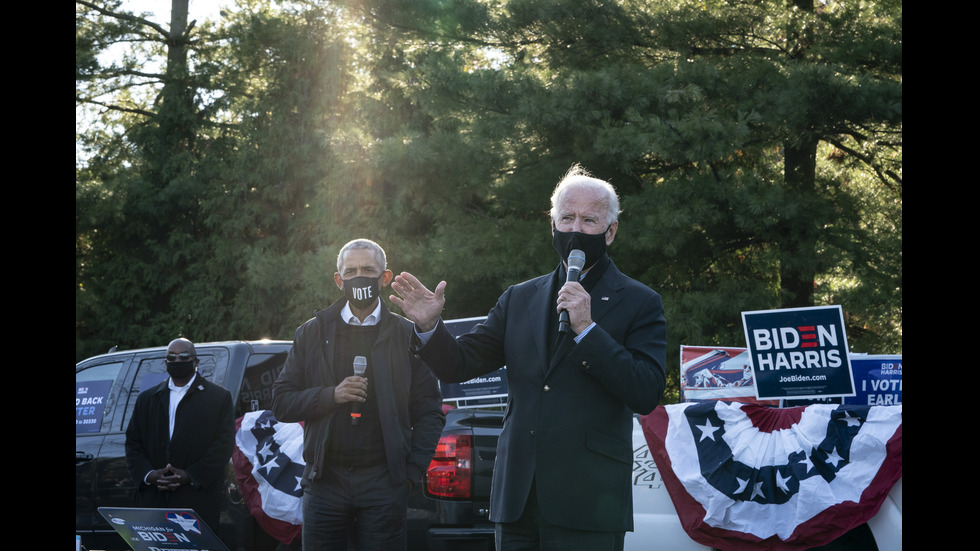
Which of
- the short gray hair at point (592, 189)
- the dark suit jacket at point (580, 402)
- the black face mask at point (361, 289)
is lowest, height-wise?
the dark suit jacket at point (580, 402)

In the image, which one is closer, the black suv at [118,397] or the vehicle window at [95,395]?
the black suv at [118,397]

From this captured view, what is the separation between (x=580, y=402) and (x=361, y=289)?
6.21ft

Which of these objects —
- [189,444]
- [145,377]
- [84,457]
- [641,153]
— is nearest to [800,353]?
[189,444]

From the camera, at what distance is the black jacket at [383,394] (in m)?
4.88

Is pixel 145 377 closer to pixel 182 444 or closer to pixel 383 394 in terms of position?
pixel 182 444

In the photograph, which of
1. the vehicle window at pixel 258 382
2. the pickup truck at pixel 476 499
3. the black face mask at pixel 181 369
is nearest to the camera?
the pickup truck at pixel 476 499

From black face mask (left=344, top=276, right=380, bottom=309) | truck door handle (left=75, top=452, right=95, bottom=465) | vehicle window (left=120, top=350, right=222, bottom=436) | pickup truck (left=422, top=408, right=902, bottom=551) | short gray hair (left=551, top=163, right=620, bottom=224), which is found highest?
short gray hair (left=551, top=163, right=620, bottom=224)

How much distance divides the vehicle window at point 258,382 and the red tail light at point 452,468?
2246mm

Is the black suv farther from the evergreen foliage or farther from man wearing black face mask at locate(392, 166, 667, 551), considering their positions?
the evergreen foliage

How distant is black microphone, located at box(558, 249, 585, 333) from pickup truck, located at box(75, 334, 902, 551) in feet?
9.22

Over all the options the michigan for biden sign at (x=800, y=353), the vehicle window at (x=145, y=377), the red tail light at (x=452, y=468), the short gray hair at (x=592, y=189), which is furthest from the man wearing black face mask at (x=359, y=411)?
the vehicle window at (x=145, y=377)

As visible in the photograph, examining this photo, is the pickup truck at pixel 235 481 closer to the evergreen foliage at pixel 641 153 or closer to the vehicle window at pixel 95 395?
the vehicle window at pixel 95 395

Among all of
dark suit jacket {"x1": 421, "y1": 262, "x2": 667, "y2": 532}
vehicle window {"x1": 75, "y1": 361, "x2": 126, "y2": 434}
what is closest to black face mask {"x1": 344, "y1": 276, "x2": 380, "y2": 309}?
dark suit jacket {"x1": 421, "y1": 262, "x2": 667, "y2": 532}

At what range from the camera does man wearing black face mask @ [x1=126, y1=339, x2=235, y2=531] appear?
645cm
